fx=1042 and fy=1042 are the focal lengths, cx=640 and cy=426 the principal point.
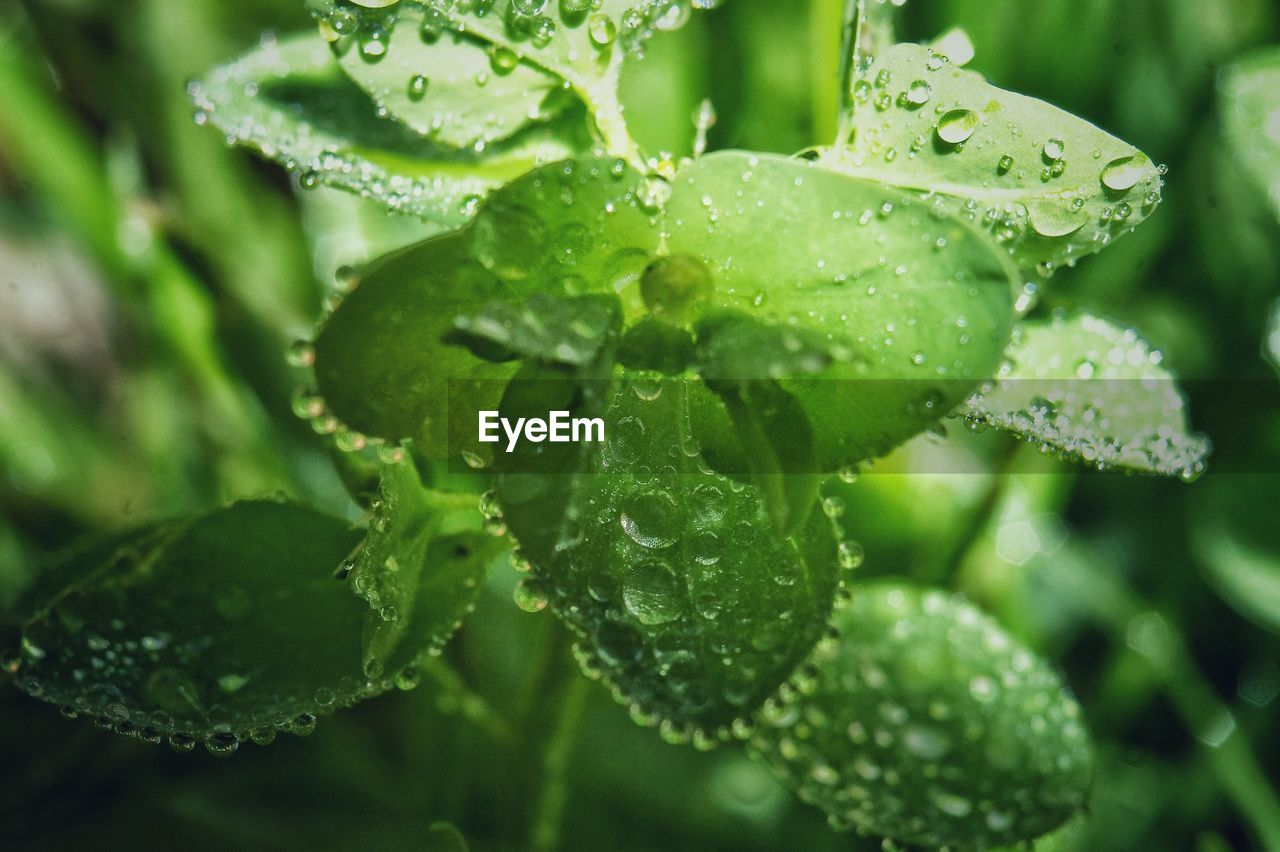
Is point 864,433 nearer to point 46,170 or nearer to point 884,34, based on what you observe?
point 884,34

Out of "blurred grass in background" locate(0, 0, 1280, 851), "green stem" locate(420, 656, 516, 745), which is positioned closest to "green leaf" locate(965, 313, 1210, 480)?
"blurred grass in background" locate(0, 0, 1280, 851)

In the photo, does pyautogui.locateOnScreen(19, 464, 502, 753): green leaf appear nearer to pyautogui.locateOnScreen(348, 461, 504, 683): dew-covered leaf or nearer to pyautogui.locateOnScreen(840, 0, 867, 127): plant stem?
pyautogui.locateOnScreen(348, 461, 504, 683): dew-covered leaf

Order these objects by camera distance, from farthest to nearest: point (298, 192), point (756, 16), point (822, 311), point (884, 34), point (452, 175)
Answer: point (298, 192)
point (756, 16)
point (884, 34)
point (452, 175)
point (822, 311)

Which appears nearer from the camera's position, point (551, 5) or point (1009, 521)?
point (551, 5)

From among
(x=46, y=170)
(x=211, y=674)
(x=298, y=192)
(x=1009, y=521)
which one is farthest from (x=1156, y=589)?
(x=46, y=170)

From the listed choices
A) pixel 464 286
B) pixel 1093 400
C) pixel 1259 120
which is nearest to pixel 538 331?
pixel 464 286

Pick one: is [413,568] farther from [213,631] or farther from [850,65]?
[850,65]
